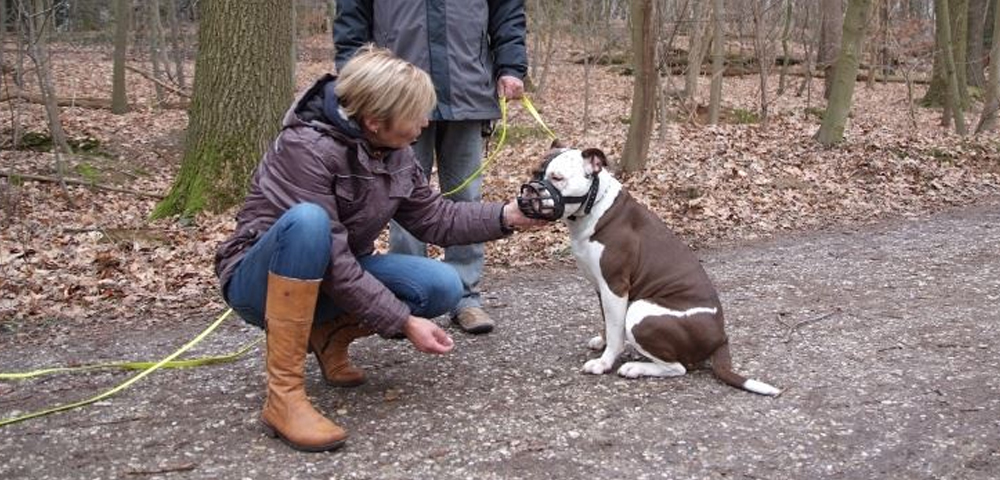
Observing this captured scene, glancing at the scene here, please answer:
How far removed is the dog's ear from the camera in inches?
154

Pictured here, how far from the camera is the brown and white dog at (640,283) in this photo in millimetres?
4012

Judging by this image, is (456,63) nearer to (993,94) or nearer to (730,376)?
(730,376)

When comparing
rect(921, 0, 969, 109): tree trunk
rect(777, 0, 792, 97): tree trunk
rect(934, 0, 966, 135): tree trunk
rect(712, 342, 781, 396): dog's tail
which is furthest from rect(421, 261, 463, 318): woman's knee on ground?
rect(777, 0, 792, 97): tree trunk

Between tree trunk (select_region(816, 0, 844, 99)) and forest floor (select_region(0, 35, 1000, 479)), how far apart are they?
24.3 feet

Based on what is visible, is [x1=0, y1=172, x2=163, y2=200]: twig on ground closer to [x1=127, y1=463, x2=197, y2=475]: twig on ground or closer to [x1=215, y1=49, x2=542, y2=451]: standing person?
[x1=215, y1=49, x2=542, y2=451]: standing person

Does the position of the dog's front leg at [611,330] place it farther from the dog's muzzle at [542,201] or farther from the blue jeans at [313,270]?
the blue jeans at [313,270]

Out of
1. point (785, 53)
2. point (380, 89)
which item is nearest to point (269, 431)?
point (380, 89)

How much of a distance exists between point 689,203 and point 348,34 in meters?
4.67

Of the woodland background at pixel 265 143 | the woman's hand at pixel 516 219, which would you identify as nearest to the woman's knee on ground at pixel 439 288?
the woman's hand at pixel 516 219

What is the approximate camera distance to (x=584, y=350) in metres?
4.64

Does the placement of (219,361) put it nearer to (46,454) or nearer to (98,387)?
(98,387)

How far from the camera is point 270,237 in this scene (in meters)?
3.33

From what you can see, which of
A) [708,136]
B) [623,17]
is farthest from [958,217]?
[623,17]

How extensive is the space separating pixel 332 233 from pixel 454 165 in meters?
1.62
